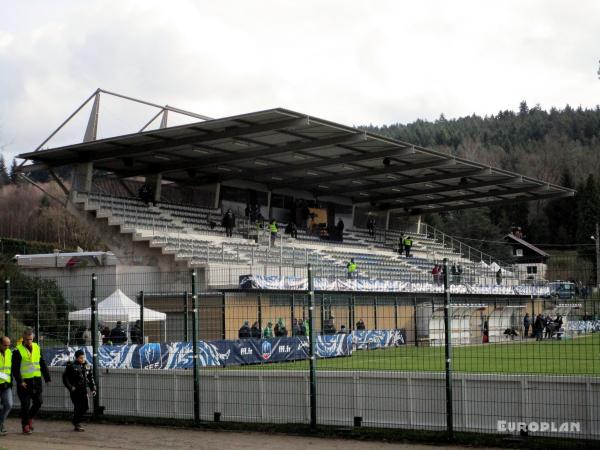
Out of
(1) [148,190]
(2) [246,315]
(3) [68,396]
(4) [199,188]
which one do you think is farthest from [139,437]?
(4) [199,188]

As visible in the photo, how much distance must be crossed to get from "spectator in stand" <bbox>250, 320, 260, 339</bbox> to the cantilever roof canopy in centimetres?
1172

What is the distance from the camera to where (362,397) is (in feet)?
47.0

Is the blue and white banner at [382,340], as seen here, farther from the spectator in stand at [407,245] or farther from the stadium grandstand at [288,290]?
the spectator in stand at [407,245]

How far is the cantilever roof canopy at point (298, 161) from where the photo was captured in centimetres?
3853

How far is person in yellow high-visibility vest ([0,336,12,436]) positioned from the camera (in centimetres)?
1509

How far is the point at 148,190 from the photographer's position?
1779 inches

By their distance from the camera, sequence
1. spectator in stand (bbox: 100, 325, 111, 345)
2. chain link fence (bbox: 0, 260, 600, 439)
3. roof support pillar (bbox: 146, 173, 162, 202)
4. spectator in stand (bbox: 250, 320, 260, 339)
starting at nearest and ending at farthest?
chain link fence (bbox: 0, 260, 600, 439) < spectator in stand (bbox: 100, 325, 111, 345) < spectator in stand (bbox: 250, 320, 260, 339) < roof support pillar (bbox: 146, 173, 162, 202)

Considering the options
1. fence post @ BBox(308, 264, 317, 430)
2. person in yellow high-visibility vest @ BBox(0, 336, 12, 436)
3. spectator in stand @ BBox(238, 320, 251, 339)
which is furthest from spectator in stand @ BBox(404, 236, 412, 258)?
person in yellow high-visibility vest @ BBox(0, 336, 12, 436)

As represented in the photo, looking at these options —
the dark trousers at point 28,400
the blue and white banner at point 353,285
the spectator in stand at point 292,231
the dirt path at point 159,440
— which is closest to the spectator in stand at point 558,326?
the dirt path at point 159,440

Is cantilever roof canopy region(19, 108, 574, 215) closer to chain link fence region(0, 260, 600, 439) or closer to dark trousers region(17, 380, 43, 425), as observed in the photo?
chain link fence region(0, 260, 600, 439)

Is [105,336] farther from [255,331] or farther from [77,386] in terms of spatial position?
[77,386]

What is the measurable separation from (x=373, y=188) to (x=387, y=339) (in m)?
38.7

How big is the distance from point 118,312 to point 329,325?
5.91m

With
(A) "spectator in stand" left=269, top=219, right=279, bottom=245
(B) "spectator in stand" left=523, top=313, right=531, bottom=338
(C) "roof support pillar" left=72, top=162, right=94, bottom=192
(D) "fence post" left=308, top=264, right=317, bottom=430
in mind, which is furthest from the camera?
(A) "spectator in stand" left=269, top=219, right=279, bottom=245
